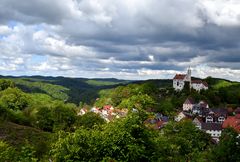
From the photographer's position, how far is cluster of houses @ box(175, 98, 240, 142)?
89.5m

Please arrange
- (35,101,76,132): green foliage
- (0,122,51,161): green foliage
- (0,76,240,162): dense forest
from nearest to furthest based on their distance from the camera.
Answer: (0,76,240,162): dense forest < (0,122,51,161): green foliage < (35,101,76,132): green foliage

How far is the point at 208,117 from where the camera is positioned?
103625 mm

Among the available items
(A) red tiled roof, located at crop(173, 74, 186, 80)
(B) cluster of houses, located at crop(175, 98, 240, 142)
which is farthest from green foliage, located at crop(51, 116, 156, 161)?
(A) red tiled roof, located at crop(173, 74, 186, 80)

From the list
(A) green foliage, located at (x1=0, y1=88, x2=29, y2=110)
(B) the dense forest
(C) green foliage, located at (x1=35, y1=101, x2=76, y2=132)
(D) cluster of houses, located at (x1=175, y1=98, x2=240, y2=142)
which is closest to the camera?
(B) the dense forest

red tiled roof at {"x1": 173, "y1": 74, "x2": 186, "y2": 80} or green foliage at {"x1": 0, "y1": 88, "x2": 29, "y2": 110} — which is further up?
red tiled roof at {"x1": 173, "y1": 74, "x2": 186, "y2": 80}

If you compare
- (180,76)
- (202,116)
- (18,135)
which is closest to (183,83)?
(180,76)

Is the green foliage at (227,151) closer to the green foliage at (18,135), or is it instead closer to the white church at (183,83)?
the green foliage at (18,135)

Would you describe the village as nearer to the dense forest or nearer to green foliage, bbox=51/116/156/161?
the dense forest

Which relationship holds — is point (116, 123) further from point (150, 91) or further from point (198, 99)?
point (150, 91)

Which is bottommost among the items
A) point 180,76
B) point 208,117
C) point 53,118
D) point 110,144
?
point 208,117

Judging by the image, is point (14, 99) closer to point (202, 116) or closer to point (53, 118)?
→ point (53, 118)

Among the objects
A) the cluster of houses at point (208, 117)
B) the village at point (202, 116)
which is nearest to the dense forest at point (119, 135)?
the village at point (202, 116)

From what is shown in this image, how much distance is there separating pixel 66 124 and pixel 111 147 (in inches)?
2713

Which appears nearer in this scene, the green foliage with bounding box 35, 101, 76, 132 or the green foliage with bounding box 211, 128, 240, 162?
the green foliage with bounding box 211, 128, 240, 162
